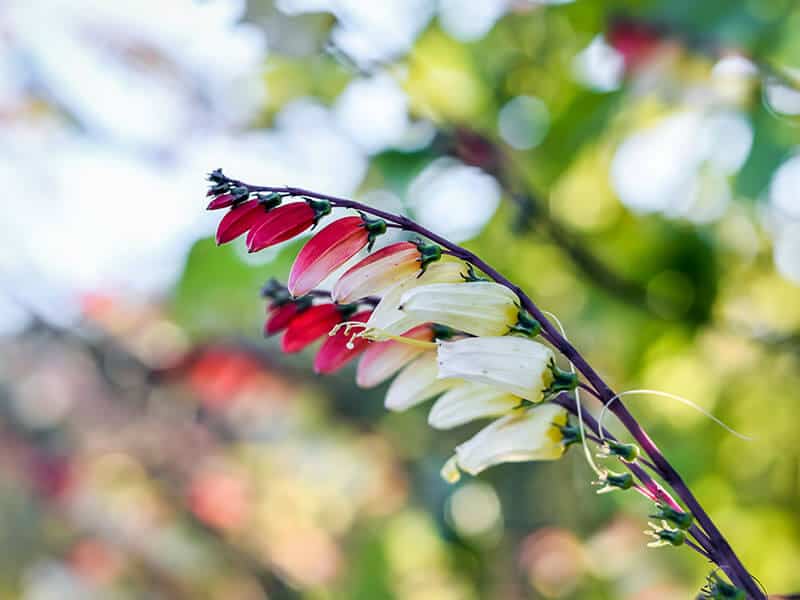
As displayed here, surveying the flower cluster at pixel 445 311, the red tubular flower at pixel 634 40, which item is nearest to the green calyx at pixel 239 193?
the flower cluster at pixel 445 311

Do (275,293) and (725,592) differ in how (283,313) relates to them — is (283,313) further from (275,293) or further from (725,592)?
(725,592)

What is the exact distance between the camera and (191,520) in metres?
1.79

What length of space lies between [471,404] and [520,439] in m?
0.02

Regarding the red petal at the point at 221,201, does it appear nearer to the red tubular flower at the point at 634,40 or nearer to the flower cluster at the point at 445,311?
the flower cluster at the point at 445,311

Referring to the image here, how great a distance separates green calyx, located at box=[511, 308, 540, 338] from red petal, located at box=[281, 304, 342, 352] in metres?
0.09

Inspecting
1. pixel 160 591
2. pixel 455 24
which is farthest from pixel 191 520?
pixel 455 24

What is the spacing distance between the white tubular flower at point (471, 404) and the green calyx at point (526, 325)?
35 mm

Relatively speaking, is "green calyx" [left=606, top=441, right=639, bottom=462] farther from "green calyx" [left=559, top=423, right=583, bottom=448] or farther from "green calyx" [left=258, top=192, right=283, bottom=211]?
"green calyx" [left=258, top=192, right=283, bottom=211]

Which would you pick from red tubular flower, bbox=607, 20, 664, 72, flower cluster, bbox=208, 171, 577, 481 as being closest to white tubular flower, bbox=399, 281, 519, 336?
flower cluster, bbox=208, 171, 577, 481

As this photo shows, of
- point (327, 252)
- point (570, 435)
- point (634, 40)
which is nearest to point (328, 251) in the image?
point (327, 252)

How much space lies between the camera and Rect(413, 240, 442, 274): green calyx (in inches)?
10.9

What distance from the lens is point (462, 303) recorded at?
27 cm

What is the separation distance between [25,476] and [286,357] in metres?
1.22

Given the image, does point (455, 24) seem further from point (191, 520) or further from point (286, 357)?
point (191, 520)
